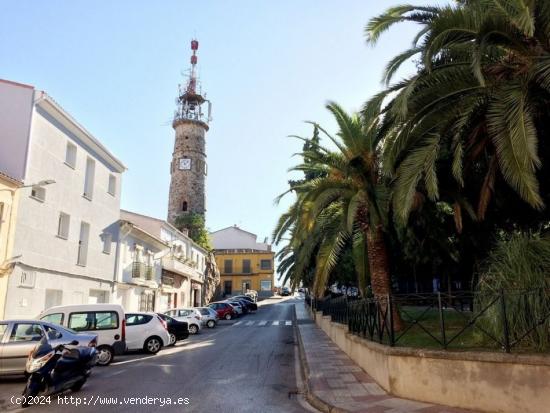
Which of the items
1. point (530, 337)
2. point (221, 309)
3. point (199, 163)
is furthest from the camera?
point (199, 163)

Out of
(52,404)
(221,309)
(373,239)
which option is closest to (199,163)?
(221,309)

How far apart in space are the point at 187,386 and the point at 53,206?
11774 millimetres

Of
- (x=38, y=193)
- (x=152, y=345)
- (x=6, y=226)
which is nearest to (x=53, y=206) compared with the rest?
(x=38, y=193)

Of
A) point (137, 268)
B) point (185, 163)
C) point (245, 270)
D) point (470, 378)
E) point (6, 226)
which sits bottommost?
point (470, 378)

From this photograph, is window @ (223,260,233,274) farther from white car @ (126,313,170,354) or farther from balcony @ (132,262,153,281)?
white car @ (126,313,170,354)

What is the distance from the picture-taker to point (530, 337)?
715 cm

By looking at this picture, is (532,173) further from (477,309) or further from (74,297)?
(74,297)

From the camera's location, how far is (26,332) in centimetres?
1000

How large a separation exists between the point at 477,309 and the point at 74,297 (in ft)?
56.1

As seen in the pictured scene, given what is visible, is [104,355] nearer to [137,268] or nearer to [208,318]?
[137,268]

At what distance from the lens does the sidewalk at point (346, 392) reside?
723 cm

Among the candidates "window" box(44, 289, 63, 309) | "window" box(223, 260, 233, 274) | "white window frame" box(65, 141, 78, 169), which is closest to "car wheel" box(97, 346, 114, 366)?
"window" box(44, 289, 63, 309)

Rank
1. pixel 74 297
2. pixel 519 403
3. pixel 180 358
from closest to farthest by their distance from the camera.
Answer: pixel 519 403
pixel 180 358
pixel 74 297

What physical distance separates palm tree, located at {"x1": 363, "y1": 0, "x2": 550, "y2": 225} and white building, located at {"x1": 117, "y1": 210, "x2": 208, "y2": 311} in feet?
66.2
